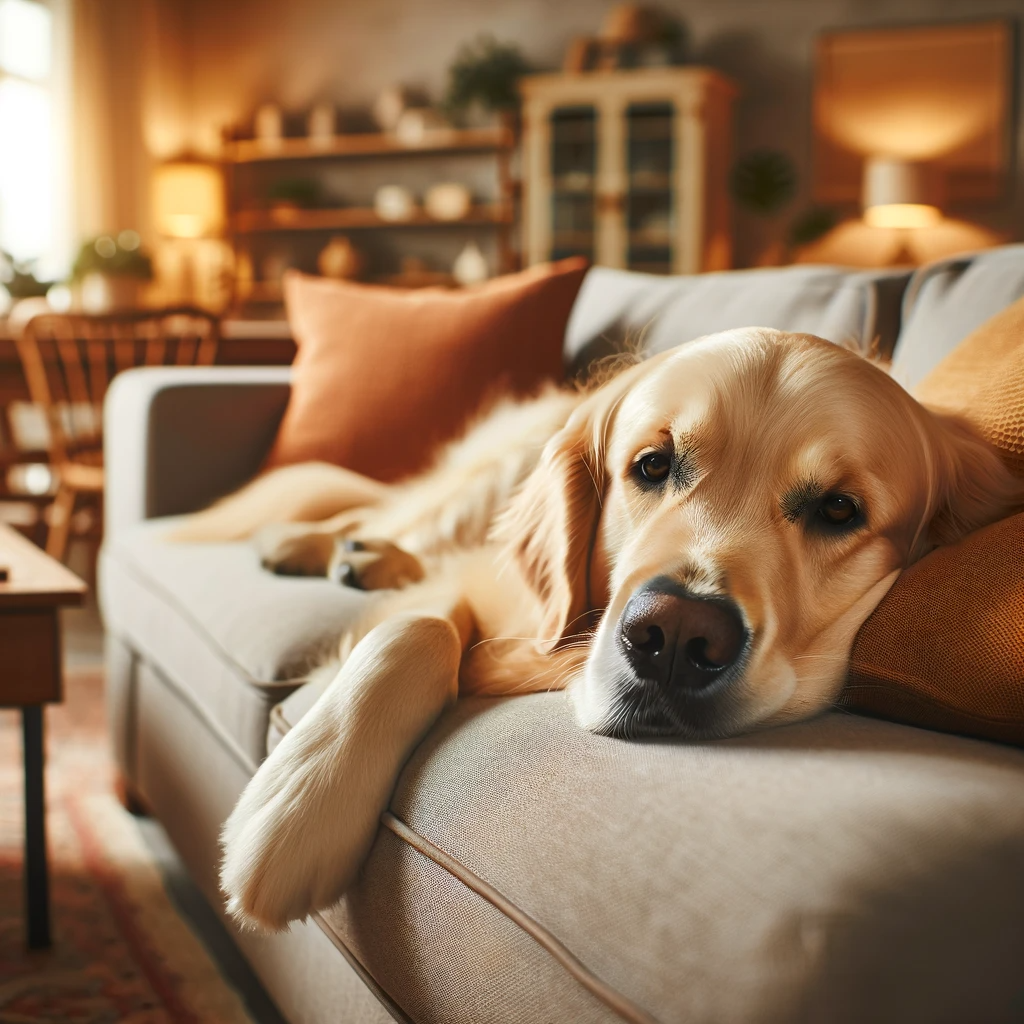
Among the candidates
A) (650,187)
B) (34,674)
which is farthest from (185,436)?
(650,187)

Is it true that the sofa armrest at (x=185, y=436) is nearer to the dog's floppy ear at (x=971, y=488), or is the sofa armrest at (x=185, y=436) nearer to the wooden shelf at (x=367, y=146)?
the dog's floppy ear at (x=971, y=488)

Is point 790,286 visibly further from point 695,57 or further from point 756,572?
point 695,57

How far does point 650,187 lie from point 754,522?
246 inches

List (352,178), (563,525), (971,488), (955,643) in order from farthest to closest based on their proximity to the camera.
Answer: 1. (352,178)
2. (563,525)
3. (971,488)
4. (955,643)

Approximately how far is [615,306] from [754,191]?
4802 mm

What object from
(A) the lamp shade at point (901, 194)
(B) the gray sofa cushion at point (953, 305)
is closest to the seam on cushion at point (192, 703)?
(B) the gray sofa cushion at point (953, 305)

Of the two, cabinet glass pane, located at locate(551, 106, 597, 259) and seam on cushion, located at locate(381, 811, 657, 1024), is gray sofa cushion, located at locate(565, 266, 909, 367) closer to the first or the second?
seam on cushion, located at locate(381, 811, 657, 1024)

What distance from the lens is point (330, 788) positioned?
1000mm

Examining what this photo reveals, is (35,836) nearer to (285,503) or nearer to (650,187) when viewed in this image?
(285,503)

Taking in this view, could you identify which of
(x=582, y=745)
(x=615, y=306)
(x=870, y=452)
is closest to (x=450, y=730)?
(x=582, y=745)

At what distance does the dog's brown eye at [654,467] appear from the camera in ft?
3.68

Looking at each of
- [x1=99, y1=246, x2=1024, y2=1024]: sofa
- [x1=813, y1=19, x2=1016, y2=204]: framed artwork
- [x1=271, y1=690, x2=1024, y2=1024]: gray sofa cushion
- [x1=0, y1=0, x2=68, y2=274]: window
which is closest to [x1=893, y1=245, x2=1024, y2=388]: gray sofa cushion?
[x1=99, y1=246, x2=1024, y2=1024]: sofa

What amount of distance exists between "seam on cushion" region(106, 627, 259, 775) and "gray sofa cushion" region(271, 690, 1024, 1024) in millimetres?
472

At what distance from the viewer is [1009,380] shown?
3.64ft
